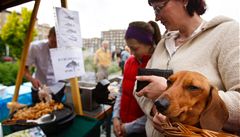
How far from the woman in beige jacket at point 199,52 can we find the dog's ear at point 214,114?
0.03 m

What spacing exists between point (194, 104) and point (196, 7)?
0.54 metres

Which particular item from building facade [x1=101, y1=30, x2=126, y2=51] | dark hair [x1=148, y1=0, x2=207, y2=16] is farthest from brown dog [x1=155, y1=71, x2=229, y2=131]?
building facade [x1=101, y1=30, x2=126, y2=51]

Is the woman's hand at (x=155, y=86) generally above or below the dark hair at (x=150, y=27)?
below

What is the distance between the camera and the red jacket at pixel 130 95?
4.32 feet

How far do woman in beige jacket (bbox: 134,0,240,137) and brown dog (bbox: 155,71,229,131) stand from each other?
5cm

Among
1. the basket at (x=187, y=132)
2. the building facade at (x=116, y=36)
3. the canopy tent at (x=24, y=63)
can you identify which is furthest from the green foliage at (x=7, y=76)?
the basket at (x=187, y=132)

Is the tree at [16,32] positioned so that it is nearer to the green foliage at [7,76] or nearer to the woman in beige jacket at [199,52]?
the green foliage at [7,76]

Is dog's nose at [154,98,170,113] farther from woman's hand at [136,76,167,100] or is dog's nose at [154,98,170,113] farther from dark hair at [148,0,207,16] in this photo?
dark hair at [148,0,207,16]

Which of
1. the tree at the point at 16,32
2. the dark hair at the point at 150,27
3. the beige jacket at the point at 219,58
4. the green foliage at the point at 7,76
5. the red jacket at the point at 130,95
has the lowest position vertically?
the green foliage at the point at 7,76

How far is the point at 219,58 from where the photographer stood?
724 millimetres

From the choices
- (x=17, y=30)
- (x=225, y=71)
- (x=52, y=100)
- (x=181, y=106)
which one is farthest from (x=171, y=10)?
(x=17, y=30)

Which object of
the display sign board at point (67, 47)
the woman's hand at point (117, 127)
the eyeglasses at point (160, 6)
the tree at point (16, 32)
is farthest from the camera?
the tree at point (16, 32)

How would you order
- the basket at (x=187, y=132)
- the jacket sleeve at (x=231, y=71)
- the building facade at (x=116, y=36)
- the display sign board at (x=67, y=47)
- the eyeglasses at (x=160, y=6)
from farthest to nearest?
the building facade at (x=116, y=36) → the display sign board at (x=67, y=47) → the eyeglasses at (x=160, y=6) → the jacket sleeve at (x=231, y=71) → the basket at (x=187, y=132)

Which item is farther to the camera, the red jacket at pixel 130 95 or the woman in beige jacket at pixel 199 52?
the red jacket at pixel 130 95
